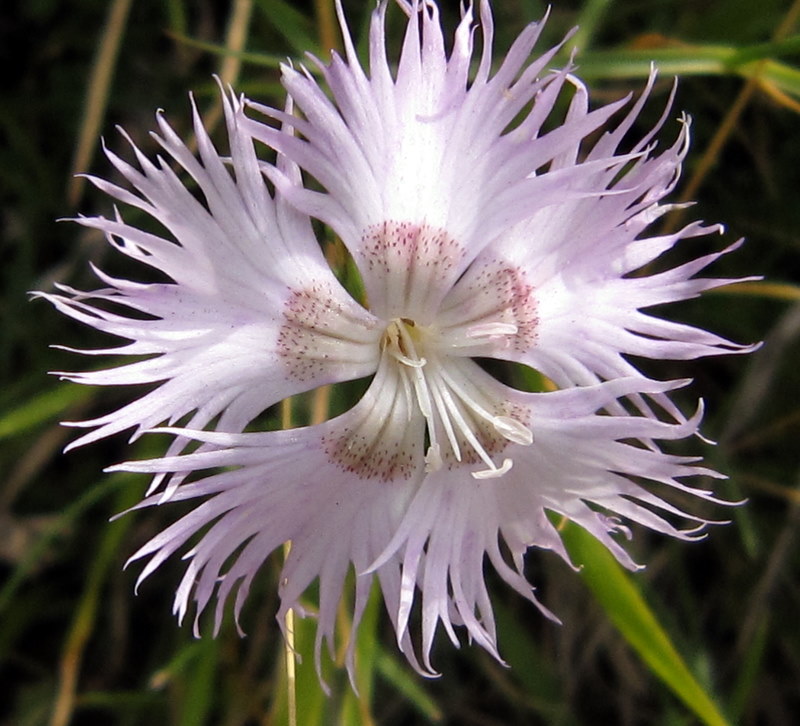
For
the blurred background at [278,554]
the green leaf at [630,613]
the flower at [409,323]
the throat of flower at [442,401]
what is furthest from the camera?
the blurred background at [278,554]

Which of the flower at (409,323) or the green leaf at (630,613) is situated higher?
the flower at (409,323)

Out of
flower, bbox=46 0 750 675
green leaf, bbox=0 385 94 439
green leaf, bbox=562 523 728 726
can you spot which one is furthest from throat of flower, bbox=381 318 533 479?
green leaf, bbox=0 385 94 439

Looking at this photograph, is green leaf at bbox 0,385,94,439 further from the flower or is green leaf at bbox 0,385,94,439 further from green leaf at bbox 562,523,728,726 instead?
green leaf at bbox 562,523,728,726

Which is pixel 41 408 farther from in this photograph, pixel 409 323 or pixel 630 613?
pixel 630 613

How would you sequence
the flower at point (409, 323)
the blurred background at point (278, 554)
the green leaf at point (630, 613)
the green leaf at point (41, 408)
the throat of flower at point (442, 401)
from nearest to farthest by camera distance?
the flower at point (409, 323), the throat of flower at point (442, 401), the green leaf at point (630, 613), the green leaf at point (41, 408), the blurred background at point (278, 554)

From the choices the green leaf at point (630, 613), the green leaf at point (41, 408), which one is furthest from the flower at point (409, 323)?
the green leaf at point (41, 408)

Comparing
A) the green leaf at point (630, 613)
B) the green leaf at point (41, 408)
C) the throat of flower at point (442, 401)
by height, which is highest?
the green leaf at point (41, 408)

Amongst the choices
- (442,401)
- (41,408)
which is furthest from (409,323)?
(41,408)

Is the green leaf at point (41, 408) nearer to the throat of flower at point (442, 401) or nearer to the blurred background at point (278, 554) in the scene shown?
the blurred background at point (278, 554)
